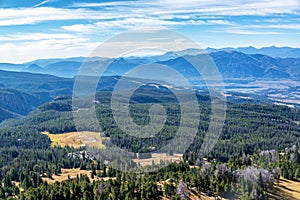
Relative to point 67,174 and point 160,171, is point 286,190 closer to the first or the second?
point 160,171

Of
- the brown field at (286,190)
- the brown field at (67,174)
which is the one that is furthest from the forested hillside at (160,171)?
the brown field at (286,190)

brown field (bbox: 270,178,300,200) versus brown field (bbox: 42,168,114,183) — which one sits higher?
brown field (bbox: 270,178,300,200)

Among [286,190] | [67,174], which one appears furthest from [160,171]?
[67,174]

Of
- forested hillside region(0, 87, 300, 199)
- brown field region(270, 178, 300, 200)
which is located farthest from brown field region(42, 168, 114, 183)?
brown field region(270, 178, 300, 200)

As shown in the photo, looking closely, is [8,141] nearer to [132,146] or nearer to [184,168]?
[132,146]

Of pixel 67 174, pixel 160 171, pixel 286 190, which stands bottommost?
pixel 67 174

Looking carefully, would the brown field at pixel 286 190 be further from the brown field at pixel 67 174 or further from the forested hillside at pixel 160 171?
the brown field at pixel 67 174

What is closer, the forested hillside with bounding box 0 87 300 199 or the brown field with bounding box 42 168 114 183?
the forested hillside with bounding box 0 87 300 199

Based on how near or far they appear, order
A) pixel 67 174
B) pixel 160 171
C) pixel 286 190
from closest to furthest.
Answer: pixel 286 190
pixel 160 171
pixel 67 174

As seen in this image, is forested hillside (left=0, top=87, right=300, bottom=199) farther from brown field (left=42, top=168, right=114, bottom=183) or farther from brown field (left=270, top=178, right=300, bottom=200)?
brown field (left=270, top=178, right=300, bottom=200)
